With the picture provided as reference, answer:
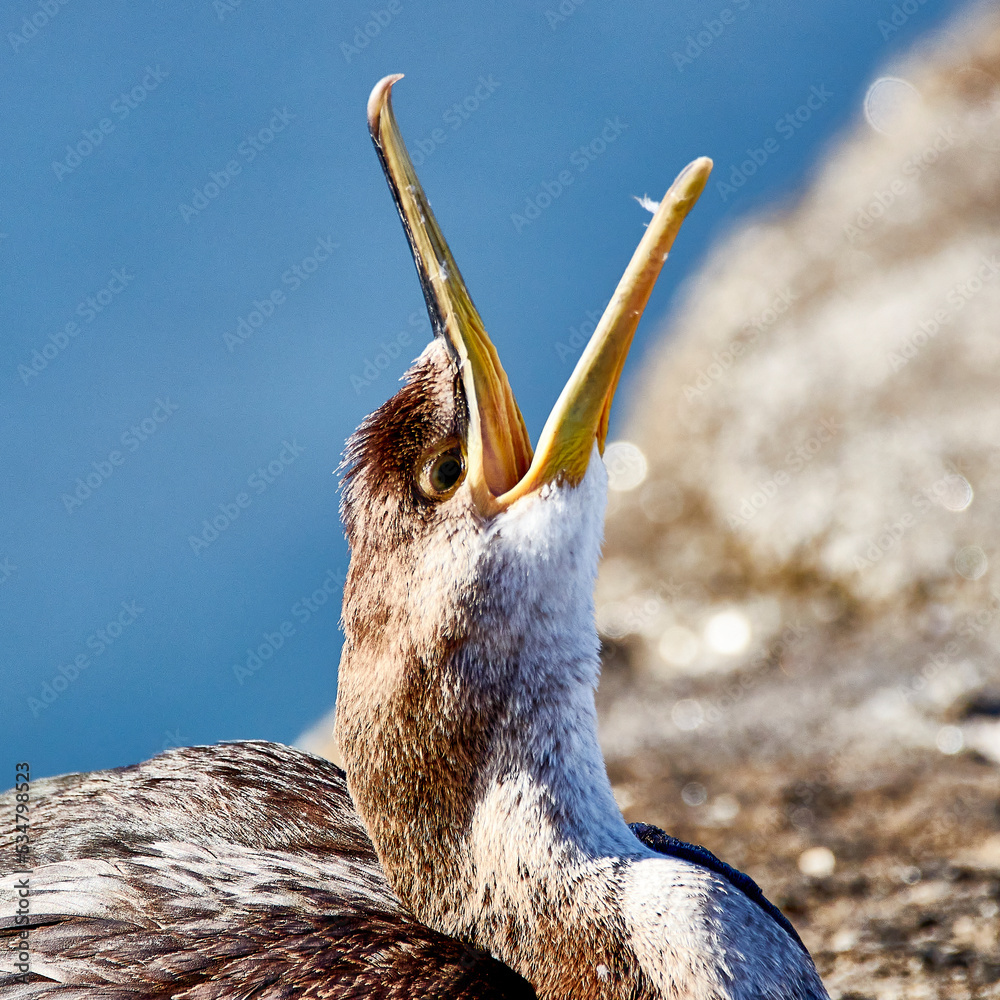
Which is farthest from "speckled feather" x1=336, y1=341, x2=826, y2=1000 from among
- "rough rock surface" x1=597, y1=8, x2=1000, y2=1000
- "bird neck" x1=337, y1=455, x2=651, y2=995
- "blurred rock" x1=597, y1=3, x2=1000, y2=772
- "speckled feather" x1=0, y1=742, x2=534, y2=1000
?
"blurred rock" x1=597, y1=3, x2=1000, y2=772

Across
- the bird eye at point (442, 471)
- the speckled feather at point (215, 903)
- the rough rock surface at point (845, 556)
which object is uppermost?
the rough rock surface at point (845, 556)

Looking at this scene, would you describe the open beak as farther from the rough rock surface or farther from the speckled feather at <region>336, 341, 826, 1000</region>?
the rough rock surface

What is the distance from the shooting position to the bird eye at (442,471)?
2676 mm

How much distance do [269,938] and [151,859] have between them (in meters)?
0.47

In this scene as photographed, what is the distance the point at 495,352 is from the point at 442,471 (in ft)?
1.05

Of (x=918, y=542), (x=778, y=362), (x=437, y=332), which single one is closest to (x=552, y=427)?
(x=437, y=332)

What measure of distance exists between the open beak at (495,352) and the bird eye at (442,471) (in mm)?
55

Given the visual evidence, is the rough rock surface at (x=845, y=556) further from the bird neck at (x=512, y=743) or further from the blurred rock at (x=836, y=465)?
the bird neck at (x=512, y=743)

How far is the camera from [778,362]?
10562 millimetres

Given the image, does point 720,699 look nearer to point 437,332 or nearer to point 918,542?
point 918,542

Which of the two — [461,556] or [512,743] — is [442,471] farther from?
[512,743]

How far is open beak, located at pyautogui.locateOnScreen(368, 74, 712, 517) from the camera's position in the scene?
2.58 m

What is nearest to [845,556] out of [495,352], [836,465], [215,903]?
[836,465]

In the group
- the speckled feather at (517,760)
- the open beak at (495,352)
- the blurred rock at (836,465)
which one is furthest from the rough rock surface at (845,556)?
the open beak at (495,352)
